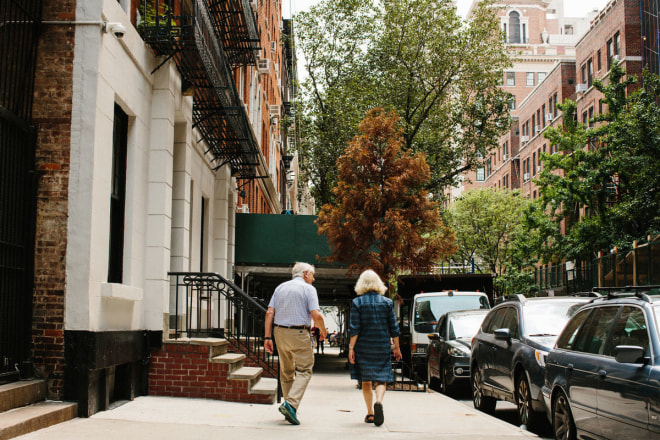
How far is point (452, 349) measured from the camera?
1505cm

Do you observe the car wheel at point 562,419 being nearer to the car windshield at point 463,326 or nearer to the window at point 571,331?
the window at point 571,331

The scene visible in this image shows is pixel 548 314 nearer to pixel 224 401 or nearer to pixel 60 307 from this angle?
pixel 224 401

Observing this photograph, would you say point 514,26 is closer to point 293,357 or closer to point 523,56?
point 523,56

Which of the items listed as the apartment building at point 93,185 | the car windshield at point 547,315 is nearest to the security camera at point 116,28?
the apartment building at point 93,185

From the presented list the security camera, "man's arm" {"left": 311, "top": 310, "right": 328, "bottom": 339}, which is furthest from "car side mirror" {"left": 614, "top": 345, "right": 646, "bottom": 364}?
the security camera

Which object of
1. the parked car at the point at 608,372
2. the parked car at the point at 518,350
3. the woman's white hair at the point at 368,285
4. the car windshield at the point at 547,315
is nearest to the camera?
the parked car at the point at 608,372

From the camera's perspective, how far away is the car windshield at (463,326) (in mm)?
16156

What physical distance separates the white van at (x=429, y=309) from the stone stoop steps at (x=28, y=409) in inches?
503

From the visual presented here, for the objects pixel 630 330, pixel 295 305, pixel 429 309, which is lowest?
pixel 429 309

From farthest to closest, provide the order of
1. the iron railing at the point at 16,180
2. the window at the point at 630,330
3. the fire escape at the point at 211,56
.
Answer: the fire escape at the point at 211,56 < the iron railing at the point at 16,180 < the window at the point at 630,330

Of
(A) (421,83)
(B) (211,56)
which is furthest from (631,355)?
(A) (421,83)

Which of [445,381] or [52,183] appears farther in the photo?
[445,381]

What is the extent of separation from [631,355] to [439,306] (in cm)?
1462

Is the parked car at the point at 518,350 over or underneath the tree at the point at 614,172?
underneath
